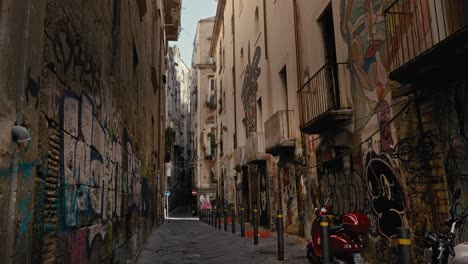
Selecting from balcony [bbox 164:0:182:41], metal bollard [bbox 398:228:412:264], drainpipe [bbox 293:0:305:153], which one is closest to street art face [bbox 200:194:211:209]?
balcony [bbox 164:0:182:41]

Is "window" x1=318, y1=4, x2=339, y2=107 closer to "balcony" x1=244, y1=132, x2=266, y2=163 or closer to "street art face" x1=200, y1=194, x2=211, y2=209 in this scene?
"balcony" x1=244, y1=132, x2=266, y2=163

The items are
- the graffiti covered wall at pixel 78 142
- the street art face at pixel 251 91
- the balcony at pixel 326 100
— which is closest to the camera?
the graffiti covered wall at pixel 78 142

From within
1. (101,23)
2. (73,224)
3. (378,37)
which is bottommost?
(73,224)

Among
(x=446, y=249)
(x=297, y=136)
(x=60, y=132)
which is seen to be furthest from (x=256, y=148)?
(x=60, y=132)

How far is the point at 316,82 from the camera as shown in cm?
994

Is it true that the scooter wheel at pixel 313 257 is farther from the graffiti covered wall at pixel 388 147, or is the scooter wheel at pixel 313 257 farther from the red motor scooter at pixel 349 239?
the graffiti covered wall at pixel 388 147

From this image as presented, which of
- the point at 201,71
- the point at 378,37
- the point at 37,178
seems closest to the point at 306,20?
the point at 378,37

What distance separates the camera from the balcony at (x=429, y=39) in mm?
4723

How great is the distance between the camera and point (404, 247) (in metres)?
3.33

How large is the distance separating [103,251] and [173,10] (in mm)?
24726

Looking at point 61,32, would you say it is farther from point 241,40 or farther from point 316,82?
point 241,40

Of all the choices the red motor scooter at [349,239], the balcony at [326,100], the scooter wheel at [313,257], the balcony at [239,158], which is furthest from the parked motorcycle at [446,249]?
the balcony at [239,158]

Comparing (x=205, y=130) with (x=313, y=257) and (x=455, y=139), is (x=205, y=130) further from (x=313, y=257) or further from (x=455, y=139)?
(x=455, y=139)

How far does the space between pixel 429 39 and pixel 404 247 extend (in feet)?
11.3
